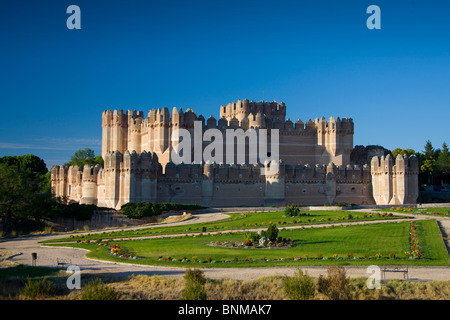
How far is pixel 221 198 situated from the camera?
179 feet

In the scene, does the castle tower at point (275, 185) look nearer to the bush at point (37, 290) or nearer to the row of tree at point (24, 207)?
the row of tree at point (24, 207)

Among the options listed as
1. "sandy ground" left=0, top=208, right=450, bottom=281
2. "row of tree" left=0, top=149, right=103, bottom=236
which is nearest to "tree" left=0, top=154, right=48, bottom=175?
"row of tree" left=0, top=149, right=103, bottom=236

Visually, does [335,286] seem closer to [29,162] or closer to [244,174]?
[244,174]

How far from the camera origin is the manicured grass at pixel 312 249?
72.1 ft

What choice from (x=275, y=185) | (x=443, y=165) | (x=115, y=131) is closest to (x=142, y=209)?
(x=275, y=185)

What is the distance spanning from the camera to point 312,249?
990 inches

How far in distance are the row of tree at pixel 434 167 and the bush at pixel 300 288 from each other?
217ft

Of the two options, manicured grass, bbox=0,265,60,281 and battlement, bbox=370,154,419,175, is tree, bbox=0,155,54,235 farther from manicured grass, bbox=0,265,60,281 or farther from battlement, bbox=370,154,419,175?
battlement, bbox=370,154,419,175

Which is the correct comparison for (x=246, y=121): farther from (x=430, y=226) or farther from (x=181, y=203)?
(x=430, y=226)

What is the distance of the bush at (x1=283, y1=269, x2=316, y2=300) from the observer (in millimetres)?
16016

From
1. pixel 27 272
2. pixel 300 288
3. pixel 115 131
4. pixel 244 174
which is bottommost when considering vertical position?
pixel 27 272

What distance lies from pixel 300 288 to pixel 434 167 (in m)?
68.1

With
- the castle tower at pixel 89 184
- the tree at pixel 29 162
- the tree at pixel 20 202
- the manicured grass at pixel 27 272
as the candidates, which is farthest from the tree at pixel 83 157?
the manicured grass at pixel 27 272
